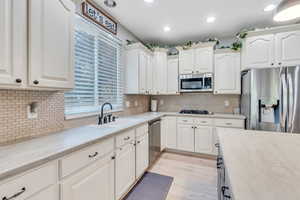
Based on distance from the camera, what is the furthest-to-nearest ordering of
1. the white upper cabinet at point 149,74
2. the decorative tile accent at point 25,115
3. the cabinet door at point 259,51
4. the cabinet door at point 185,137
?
1. the white upper cabinet at point 149,74
2. the cabinet door at point 185,137
3. the cabinet door at point 259,51
4. the decorative tile accent at point 25,115

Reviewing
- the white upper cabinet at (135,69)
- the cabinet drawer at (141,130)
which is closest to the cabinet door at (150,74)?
the white upper cabinet at (135,69)

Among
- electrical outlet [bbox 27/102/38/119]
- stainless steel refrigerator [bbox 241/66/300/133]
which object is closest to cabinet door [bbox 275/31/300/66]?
stainless steel refrigerator [bbox 241/66/300/133]

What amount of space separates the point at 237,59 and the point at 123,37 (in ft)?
7.86

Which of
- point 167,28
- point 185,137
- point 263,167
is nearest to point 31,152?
point 263,167

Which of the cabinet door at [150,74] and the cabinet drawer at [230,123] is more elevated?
the cabinet door at [150,74]

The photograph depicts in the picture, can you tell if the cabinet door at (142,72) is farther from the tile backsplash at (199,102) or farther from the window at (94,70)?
the tile backsplash at (199,102)

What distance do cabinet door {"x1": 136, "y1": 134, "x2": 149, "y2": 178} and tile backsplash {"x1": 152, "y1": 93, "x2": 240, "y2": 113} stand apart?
5.61 ft

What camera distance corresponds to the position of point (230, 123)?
299 centimetres

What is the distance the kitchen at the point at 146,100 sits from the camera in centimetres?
101

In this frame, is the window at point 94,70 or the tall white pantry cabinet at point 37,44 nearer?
the tall white pantry cabinet at point 37,44

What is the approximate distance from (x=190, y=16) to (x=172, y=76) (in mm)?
1422

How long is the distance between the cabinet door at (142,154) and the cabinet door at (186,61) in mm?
1860

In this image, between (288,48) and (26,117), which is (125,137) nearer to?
(26,117)

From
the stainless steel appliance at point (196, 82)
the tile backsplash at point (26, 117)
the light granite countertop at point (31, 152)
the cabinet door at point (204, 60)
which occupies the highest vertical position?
the cabinet door at point (204, 60)
